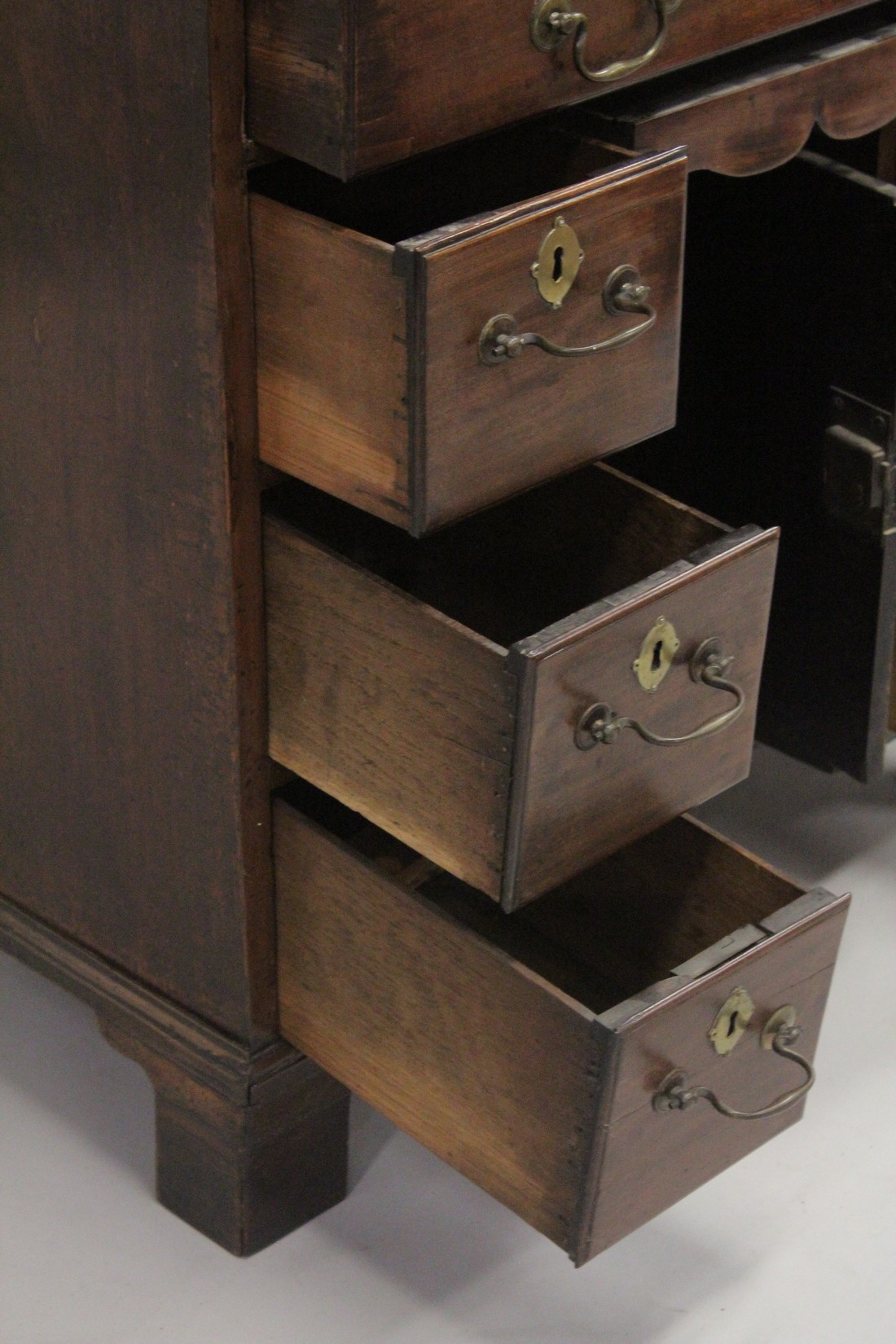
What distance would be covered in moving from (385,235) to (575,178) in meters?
0.14

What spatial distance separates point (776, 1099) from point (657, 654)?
35 centimetres

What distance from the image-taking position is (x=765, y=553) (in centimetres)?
128

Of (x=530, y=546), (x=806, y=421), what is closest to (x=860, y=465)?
(x=806, y=421)

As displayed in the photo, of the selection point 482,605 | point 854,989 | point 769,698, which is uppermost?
point 482,605

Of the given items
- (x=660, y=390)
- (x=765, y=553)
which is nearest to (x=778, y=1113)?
(x=765, y=553)

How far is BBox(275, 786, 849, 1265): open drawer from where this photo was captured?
1.26 m

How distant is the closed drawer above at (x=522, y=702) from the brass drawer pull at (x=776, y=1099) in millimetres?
150

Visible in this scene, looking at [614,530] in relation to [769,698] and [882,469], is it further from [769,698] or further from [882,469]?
[769,698]

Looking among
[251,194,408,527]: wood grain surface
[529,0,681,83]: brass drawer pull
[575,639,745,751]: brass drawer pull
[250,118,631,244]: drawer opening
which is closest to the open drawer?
[575,639,745,751]: brass drawer pull

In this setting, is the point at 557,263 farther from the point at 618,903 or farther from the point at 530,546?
the point at 618,903

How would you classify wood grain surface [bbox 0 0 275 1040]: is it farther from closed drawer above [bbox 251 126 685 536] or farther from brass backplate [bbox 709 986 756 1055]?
brass backplate [bbox 709 986 756 1055]

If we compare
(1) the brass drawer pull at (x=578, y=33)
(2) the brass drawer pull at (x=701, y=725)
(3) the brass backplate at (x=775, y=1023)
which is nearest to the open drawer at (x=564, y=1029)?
(3) the brass backplate at (x=775, y=1023)

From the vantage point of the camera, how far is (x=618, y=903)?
5.18 feet

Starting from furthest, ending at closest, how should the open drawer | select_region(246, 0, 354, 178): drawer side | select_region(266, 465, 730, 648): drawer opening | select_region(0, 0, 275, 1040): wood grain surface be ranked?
select_region(266, 465, 730, 648): drawer opening, the open drawer, select_region(0, 0, 275, 1040): wood grain surface, select_region(246, 0, 354, 178): drawer side
